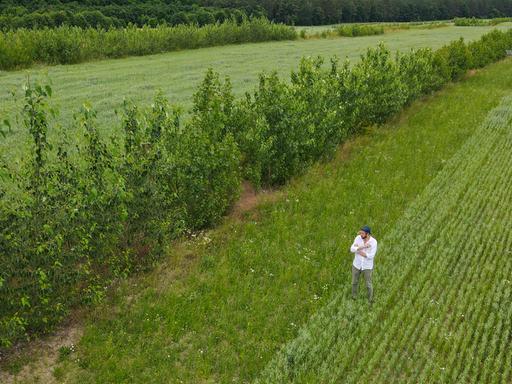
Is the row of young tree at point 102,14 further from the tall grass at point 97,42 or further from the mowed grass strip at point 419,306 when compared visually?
the mowed grass strip at point 419,306

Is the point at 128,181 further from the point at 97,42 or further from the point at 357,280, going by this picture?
the point at 97,42

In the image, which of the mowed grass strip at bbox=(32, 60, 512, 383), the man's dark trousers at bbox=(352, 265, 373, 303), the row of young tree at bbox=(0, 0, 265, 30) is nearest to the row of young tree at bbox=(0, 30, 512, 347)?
the mowed grass strip at bbox=(32, 60, 512, 383)

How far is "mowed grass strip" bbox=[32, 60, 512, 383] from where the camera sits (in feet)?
34.8

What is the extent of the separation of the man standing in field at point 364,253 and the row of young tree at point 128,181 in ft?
15.8

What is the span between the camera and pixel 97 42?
45375 mm

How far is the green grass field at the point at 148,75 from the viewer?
28.6m

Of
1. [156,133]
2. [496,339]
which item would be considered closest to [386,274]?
[496,339]

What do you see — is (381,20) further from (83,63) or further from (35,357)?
(35,357)

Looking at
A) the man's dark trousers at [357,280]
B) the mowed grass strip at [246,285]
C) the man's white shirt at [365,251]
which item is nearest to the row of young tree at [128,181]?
the mowed grass strip at [246,285]

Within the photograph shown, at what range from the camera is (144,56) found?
49844 millimetres

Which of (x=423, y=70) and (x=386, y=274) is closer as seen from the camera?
(x=386, y=274)

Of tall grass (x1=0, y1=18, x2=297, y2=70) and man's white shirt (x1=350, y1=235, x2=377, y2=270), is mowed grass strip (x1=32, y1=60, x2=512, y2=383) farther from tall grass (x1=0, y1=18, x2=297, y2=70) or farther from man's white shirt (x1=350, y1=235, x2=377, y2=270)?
tall grass (x1=0, y1=18, x2=297, y2=70)

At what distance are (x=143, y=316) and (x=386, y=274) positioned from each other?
22.4 feet

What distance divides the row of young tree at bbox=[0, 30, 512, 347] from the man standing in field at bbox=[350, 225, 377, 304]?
15.8ft
